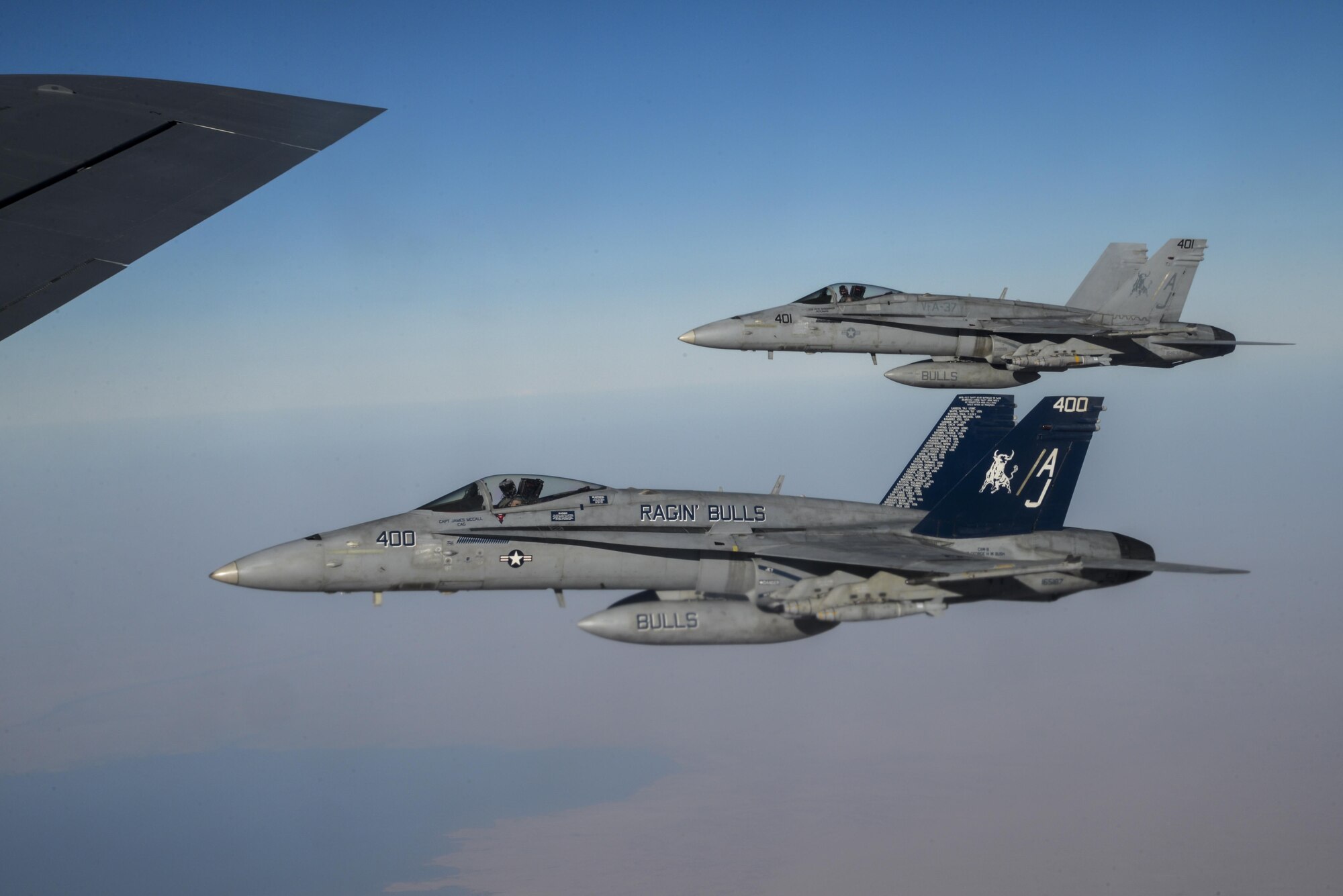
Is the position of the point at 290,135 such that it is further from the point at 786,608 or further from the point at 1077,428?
the point at 1077,428

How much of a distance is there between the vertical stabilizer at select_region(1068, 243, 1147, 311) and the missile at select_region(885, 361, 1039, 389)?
15.8ft

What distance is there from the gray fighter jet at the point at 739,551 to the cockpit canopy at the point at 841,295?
5.92 meters

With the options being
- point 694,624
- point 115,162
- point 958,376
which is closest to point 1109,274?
point 958,376

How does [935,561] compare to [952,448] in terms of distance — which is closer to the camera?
[935,561]

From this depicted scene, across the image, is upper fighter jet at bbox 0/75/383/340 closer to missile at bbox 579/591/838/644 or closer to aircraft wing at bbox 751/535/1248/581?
missile at bbox 579/591/838/644

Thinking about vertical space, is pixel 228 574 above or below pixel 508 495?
below

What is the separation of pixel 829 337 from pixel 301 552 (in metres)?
12.6

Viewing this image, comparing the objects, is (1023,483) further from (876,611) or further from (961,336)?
(961,336)

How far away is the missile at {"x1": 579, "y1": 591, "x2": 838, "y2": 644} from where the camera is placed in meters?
20.0

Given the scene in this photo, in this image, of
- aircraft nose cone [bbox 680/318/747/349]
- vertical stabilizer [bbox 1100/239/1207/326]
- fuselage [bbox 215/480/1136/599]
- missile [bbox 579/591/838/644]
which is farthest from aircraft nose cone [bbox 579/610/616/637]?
vertical stabilizer [bbox 1100/239/1207/326]

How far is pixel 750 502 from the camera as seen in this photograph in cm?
2173

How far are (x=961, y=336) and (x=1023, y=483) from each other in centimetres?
548

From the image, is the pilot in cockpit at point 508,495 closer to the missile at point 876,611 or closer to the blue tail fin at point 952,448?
the missile at point 876,611

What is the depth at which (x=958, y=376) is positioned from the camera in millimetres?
25344
